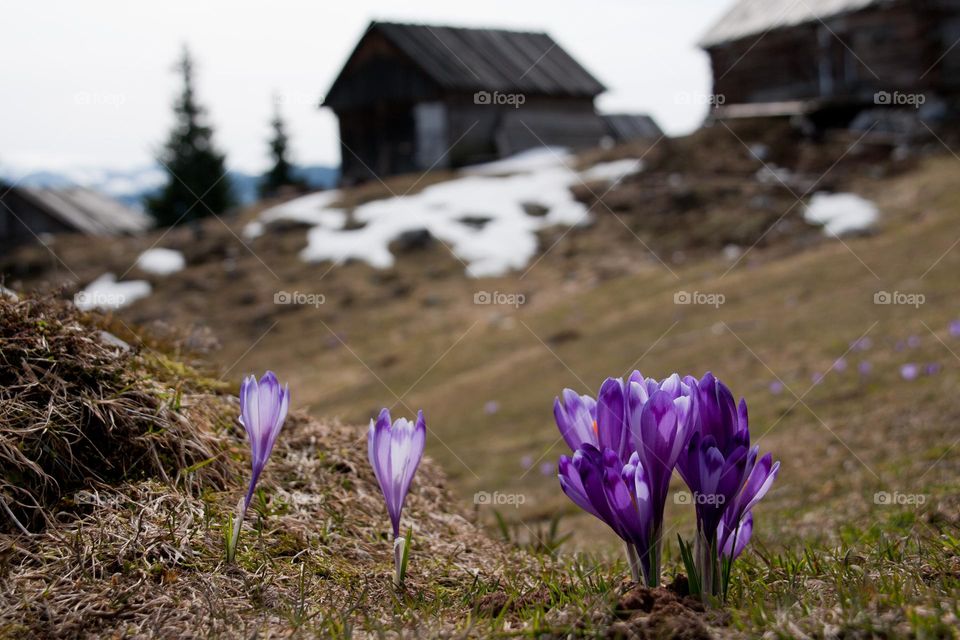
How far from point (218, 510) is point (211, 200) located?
135ft

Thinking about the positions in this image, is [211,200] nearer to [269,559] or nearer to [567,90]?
[567,90]

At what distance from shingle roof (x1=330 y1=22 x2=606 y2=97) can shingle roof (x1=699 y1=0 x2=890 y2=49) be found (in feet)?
21.0

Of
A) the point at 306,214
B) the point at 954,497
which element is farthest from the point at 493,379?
the point at 306,214

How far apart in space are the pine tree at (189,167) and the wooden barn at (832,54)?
21814 millimetres

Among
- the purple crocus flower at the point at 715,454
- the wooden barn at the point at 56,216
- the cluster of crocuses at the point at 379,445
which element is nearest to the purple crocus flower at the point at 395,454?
the cluster of crocuses at the point at 379,445

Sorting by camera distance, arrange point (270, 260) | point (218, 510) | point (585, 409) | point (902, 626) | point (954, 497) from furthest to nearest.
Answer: point (270, 260) → point (954, 497) → point (218, 510) → point (585, 409) → point (902, 626)

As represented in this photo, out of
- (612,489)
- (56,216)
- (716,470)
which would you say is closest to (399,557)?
(612,489)

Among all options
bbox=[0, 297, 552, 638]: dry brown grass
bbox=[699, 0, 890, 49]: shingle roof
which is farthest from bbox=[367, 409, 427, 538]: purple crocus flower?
bbox=[699, 0, 890, 49]: shingle roof

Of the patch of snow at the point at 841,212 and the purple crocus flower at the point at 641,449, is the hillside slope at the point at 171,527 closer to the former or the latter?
the purple crocus flower at the point at 641,449

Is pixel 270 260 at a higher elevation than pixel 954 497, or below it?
higher

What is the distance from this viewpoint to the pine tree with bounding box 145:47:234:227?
4222 centimetres

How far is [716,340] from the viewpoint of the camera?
1223 cm

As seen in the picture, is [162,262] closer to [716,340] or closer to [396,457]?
[716,340]

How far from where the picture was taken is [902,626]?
1843mm
